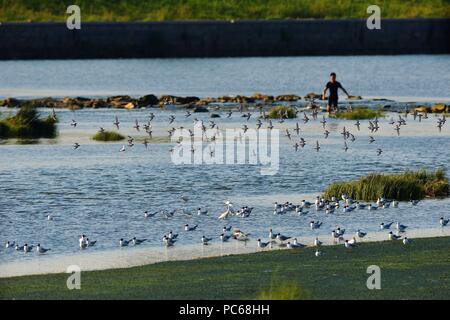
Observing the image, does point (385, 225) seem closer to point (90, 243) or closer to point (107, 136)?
point (90, 243)

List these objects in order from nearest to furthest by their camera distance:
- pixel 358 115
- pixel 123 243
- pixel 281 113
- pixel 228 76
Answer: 1. pixel 123 243
2. pixel 281 113
3. pixel 358 115
4. pixel 228 76

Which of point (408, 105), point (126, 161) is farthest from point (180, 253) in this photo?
point (408, 105)

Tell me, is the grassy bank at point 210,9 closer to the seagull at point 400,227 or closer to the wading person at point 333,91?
the wading person at point 333,91

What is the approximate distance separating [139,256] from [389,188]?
8842 millimetres

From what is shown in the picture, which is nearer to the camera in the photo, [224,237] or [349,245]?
[349,245]

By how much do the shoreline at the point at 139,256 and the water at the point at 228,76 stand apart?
4285 centimetres

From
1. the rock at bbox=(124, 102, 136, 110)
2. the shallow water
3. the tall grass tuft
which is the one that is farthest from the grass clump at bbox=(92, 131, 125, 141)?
the tall grass tuft

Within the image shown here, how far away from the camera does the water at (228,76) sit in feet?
246

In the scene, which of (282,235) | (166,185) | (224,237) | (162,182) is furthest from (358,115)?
(224,237)

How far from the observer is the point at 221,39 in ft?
302

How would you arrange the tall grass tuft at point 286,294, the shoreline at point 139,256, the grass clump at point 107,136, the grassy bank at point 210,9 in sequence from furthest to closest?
the grassy bank at point 210,9
the grass clump at point 107,136
the shoreline at point 139,256
the tall grass tuft at point 286,294

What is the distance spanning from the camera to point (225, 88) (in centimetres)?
7712

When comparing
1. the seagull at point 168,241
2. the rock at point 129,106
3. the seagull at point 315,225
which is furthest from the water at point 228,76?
the seagull at point 168,241
